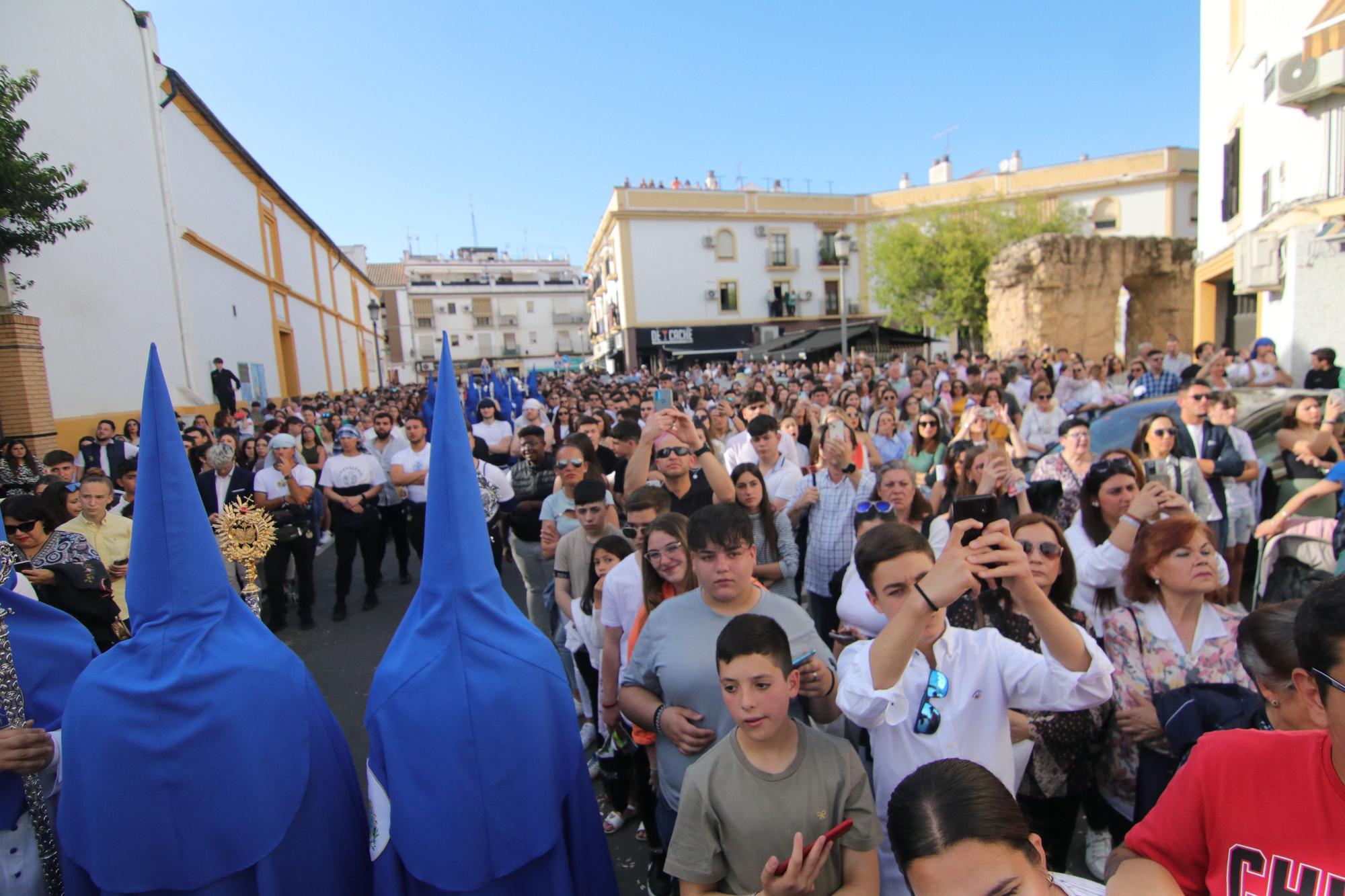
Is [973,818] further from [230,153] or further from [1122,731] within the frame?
[230,153]

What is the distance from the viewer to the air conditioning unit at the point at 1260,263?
10445 millimetres

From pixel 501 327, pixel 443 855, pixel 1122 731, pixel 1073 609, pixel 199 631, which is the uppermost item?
pixel 501 327

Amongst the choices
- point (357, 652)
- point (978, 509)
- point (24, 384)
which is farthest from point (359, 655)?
point (24, 384)

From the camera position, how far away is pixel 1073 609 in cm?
276

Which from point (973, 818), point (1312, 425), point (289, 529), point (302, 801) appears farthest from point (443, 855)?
point (1312, 425)

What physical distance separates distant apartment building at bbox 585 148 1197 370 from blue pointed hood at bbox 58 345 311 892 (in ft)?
114

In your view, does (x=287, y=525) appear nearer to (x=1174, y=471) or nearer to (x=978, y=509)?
(x=978, y=509)

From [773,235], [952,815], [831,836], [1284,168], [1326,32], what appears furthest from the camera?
[773,235]

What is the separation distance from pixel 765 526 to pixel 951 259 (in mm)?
29723

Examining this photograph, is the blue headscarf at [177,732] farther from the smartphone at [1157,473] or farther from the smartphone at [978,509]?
the smartphone at [1157,473]

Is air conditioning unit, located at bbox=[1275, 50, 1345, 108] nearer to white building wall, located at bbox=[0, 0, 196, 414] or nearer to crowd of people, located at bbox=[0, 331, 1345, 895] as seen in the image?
crowd of people, located at bbox=[0, 331, 1345, 895]

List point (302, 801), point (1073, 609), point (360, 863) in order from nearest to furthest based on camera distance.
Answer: point (302, 801)
point (360, 863)
point (1073, 609)

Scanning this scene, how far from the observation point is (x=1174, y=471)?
14.2 feet

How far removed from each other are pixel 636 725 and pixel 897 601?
3.56 feet
